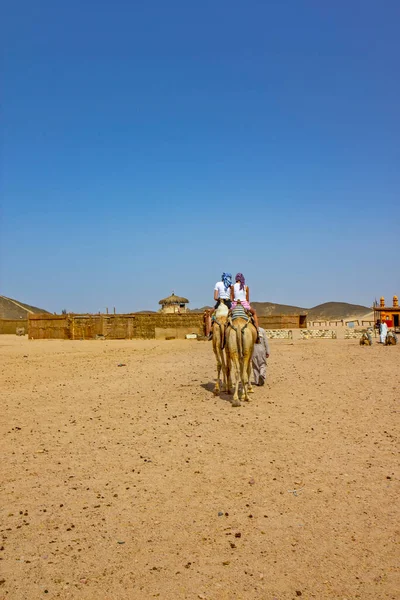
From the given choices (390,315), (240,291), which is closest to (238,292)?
(240,291)

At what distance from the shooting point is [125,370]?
16.8m

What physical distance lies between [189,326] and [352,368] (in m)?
23.7

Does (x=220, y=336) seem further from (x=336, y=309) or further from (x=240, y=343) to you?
(x=336, y=309)

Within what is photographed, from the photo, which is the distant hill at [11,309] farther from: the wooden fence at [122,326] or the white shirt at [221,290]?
the white shirt at [221,290]

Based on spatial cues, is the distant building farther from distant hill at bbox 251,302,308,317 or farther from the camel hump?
distant hill at bbox 251,302,308,317

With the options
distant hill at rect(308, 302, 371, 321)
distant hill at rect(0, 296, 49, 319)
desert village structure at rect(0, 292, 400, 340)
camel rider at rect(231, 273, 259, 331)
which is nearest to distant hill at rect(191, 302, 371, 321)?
distant hill at rect(308, 302, 371, 321)

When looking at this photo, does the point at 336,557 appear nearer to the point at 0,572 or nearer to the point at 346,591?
the point at 346,591

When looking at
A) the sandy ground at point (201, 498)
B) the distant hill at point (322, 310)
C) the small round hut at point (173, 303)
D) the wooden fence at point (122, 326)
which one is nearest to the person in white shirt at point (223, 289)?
the sandy ground at point (201, 498)

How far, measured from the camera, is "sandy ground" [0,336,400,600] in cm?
381

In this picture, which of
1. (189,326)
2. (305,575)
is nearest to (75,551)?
(305,575)

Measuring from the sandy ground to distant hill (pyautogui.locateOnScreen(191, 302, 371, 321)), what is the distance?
10030cm

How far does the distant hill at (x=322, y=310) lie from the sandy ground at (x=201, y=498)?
100304 millimetres

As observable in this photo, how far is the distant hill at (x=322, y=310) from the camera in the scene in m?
113

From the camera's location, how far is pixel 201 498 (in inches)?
209
